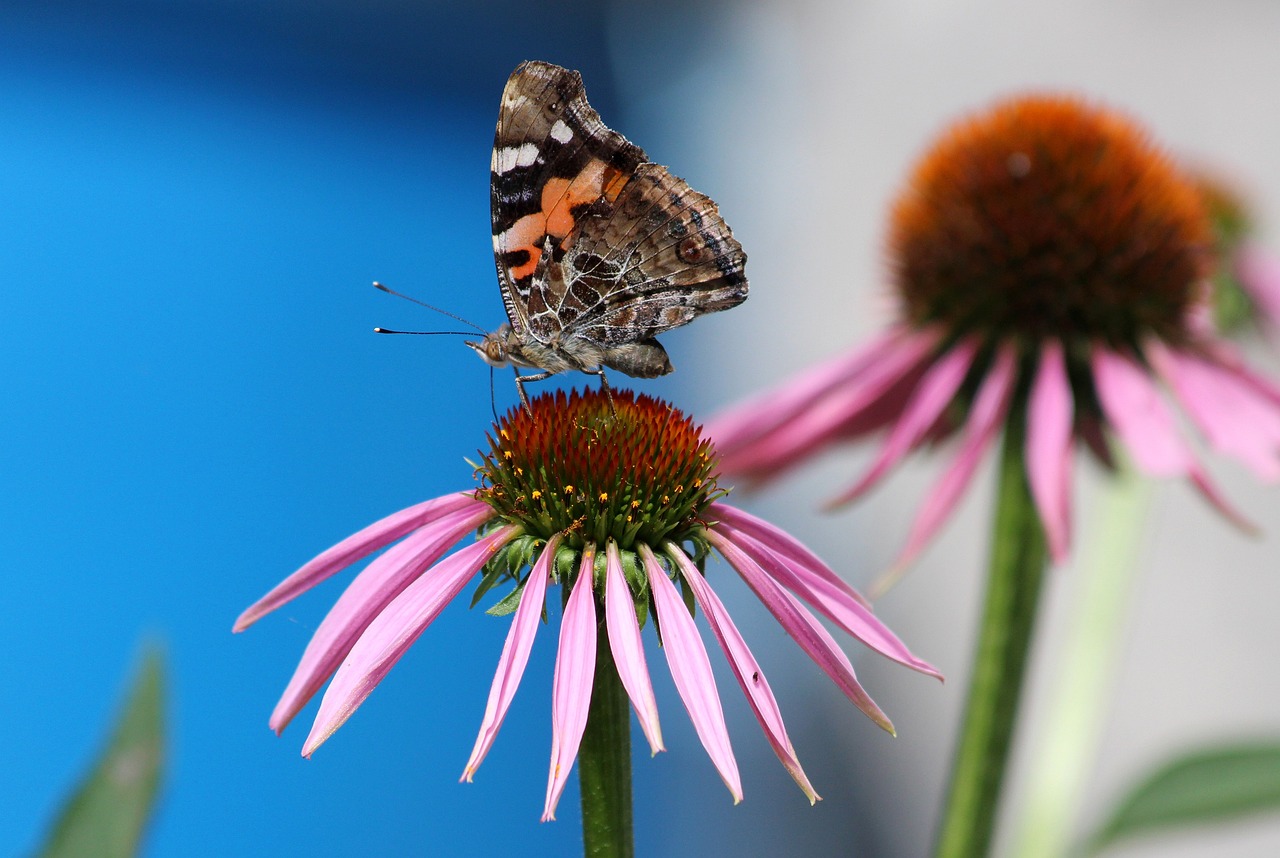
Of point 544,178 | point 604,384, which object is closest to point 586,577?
point 604,384

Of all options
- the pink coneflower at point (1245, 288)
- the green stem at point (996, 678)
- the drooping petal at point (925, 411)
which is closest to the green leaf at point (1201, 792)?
the green stem at point (996, 678)

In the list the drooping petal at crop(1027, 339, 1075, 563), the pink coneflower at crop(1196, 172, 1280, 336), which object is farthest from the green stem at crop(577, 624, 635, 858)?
the pink coneflower at crop(1196, 172, 1280, 336)

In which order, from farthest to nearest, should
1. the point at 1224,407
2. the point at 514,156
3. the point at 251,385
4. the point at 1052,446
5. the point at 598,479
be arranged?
the point at 251,385
the point at 1224,407
the point at 1052,446
the point at 514,156
the point at 598,479

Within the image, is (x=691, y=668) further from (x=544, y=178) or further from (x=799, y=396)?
(x=799, y=396)

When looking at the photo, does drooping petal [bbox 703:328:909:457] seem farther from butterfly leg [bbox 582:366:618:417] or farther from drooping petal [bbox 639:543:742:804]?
drooping petal [bbox 639:543:742:804]

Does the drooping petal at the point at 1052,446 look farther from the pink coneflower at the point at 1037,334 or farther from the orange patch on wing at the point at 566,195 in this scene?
the orange patch on wing at the point at 566,195

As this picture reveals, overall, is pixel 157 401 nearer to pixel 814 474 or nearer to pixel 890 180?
pixel 814 474
